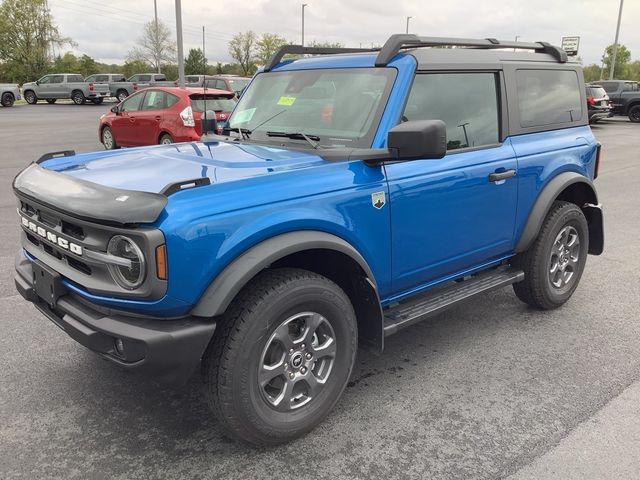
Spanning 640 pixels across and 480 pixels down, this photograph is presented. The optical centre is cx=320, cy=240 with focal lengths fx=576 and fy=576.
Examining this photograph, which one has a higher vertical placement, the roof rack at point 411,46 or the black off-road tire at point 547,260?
the roof rack at point 411,46

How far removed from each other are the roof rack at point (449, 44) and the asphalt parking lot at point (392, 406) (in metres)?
1.91

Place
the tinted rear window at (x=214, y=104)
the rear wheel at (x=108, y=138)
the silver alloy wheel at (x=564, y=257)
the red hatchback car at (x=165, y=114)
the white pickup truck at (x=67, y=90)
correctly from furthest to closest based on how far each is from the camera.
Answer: the white pickup truck at (x=67, y=90)
the rear wheel at (x=108, y=138)
the red hatchback car at (x=165, y=114)
the tinted rear window at (x=214, y=104)
the silver alloy wheel at (x=564, y=257)

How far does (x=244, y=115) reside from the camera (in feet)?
13.2

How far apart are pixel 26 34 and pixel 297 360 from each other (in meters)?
69.0

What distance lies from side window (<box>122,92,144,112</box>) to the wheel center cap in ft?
37.3

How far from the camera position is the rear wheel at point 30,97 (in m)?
37.8

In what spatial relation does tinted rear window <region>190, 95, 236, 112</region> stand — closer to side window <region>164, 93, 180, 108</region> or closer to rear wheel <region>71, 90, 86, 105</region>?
side window <region>164, 93, 180, 108</region>

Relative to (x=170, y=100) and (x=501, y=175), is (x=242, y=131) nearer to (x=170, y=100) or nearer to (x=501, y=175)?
(x=501, y=175)

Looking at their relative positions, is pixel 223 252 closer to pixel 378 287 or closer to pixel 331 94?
pixel 378 287

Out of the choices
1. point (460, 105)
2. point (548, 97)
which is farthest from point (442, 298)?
point (548, 97)

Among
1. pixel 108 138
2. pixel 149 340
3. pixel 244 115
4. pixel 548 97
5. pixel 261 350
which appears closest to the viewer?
pixel 149 340

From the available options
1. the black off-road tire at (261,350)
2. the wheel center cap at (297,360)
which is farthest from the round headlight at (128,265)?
the wheel center cap at (297,360)

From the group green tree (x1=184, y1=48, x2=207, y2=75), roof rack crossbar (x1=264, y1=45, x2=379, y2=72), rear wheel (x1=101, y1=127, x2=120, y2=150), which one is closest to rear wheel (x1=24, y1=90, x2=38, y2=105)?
green tree (x1=184, y1=48, x2=207, y2=75)

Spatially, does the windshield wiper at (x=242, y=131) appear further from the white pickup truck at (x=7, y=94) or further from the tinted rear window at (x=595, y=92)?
the white pickup truck at (x=7, y=94)
